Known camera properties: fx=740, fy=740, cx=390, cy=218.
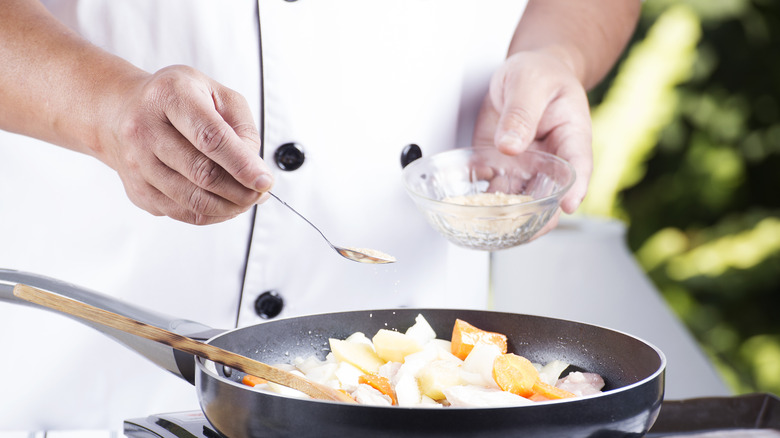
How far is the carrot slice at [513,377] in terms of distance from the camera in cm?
70

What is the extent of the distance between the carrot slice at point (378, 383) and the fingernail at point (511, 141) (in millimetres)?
418

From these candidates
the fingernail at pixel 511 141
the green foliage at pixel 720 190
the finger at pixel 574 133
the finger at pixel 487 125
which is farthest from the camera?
the green foliage at pixel 720 190

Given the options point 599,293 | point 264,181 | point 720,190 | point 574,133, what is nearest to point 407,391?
point 264,181

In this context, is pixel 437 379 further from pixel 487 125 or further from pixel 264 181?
pixel 487 125

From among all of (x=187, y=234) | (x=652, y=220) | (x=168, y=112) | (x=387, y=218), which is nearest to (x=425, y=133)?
(x=387, y=218)

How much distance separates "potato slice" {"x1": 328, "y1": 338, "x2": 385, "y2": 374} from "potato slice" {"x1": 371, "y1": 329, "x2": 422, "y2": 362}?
11 millimetres

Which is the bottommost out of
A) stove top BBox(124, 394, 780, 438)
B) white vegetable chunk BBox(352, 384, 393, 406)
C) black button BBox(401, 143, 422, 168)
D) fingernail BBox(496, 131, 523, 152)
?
stove top BBox(124, 394, 780, 438)

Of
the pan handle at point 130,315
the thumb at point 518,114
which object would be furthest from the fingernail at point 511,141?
the pan handle at point 130,315

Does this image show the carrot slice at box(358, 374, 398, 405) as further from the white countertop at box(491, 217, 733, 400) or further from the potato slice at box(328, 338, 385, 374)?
the white countertop at box(491, 217, 733, 400)

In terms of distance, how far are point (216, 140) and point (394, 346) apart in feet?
0.92

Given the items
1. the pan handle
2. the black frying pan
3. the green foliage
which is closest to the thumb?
the black frying pan

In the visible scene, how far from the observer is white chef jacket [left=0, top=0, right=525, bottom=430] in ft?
3.48

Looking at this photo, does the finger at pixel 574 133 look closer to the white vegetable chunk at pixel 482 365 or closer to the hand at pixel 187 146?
the white vegetable chunk at pixel 482 365

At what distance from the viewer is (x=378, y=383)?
74 cm
